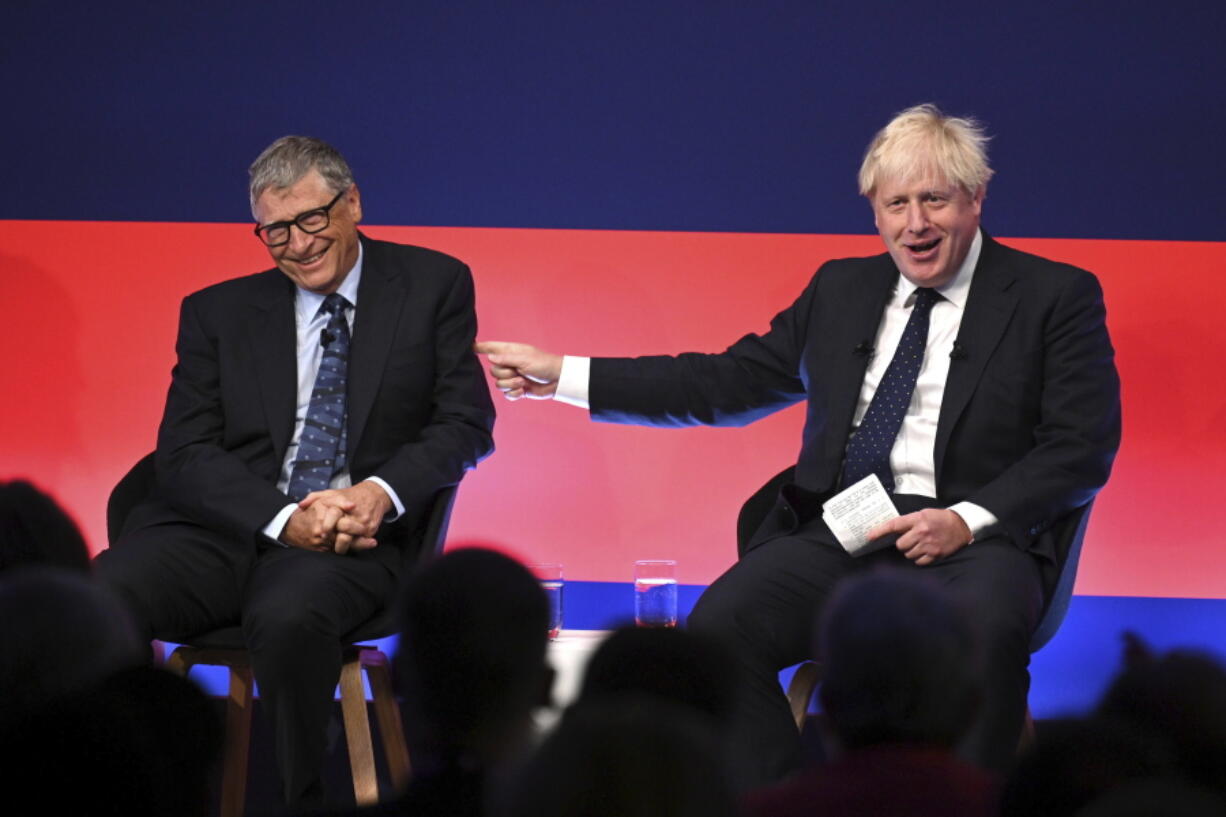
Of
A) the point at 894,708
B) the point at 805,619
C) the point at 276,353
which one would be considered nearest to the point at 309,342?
the point at 276,353

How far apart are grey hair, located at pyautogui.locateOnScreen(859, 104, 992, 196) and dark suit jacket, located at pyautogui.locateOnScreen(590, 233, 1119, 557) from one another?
0.22m

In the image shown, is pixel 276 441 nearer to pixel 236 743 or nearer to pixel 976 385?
pixel 236 743

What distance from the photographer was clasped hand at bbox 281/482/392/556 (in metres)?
3.18

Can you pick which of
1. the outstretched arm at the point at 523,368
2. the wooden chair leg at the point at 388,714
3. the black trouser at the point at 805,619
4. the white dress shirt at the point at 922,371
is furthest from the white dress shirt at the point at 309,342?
the white dress shirt at the point at 922,371

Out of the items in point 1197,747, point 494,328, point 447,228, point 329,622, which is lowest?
point 329,622

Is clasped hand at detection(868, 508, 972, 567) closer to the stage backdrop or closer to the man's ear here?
the stage backdrop

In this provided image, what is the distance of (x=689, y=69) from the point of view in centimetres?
416

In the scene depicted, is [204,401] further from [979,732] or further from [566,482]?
[979,732]

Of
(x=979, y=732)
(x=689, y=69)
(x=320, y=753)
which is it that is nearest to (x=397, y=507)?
(x=320, y=753)

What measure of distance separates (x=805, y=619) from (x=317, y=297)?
56.2 inches

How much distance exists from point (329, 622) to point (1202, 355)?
2.52 m

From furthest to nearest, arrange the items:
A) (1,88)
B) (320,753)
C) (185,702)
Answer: (1,88) → (320,753) → (185,702)

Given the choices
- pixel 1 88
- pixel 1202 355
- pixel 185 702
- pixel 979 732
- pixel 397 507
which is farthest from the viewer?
pixel 1 88

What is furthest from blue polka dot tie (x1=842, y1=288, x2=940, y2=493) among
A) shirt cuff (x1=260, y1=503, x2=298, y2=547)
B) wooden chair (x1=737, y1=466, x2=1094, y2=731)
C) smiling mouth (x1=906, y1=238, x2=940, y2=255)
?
shirt cuff (x1=260, y1=503, x2=298, y2=547)
